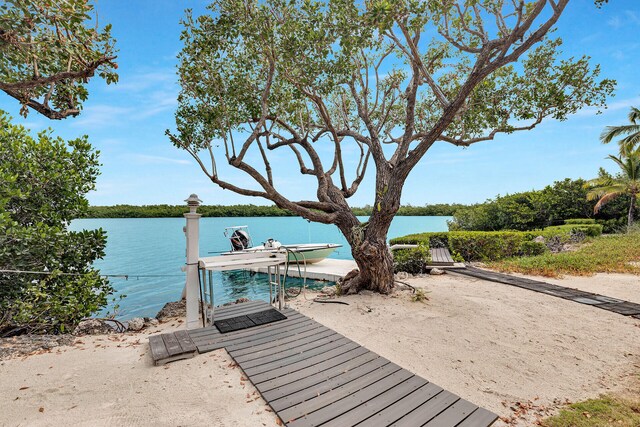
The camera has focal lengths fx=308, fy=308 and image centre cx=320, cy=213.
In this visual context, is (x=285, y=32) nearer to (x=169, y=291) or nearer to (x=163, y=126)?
(x=163, y=126)

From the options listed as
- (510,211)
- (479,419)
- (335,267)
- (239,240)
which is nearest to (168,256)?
(239,240)

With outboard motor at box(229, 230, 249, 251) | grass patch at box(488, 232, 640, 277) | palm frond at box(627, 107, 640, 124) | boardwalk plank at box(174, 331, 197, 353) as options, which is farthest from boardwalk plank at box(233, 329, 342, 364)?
palm frond at box(627, 107, 640, 124)

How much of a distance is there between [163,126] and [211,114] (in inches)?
45.1

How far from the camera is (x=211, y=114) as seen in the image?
5.89 meters

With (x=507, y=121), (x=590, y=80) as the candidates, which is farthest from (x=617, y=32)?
(x=507, y=121)

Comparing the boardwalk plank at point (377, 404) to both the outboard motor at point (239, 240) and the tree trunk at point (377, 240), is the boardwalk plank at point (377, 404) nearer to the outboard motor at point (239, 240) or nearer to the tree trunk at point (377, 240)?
the tree trunk at point (377, 240)

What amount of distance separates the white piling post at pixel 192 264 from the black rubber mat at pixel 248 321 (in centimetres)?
35

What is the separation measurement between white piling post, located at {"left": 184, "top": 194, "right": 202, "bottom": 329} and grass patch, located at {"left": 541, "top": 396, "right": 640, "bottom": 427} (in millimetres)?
4012

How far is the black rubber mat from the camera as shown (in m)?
4.24

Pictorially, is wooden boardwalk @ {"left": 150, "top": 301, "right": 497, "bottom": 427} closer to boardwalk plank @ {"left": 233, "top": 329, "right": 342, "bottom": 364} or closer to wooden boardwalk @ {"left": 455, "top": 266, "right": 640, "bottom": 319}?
boardwalk plank @ {"left": 233, "top": 329, "right": 342, "bottom": 364}

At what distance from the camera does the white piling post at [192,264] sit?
4.30 metres

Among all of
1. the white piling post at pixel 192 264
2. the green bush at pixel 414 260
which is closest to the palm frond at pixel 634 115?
the green bush at pixel 414 260

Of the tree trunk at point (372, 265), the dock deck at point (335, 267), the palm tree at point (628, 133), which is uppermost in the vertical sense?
the palm tree at point (628, 133)

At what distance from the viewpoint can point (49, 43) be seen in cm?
252
